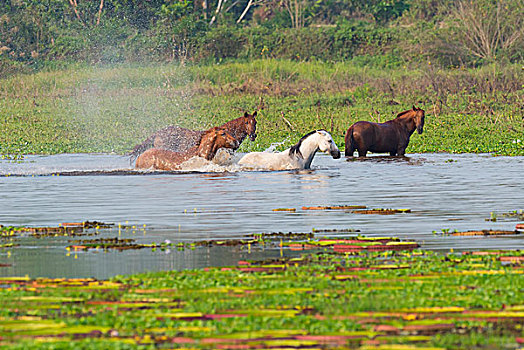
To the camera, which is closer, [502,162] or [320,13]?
[502,162]

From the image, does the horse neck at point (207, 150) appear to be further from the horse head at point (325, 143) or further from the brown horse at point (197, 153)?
the horse head at point (325, 143)

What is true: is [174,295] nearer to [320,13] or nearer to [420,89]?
[420,89]

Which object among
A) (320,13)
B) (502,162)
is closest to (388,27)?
(320,13)

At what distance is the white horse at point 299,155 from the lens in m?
22.3

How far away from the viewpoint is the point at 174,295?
26.9 feet

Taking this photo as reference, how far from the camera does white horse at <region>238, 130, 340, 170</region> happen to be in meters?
22.3

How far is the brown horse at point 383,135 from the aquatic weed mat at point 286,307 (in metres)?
16.1

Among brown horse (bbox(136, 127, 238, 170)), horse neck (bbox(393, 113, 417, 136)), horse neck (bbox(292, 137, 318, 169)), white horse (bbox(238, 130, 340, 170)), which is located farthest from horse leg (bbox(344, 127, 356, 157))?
brown horse (bbox(136, 127, 238, 170))

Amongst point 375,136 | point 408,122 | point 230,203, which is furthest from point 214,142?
point 230,203

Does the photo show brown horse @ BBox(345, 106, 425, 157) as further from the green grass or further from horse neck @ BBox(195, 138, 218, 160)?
horse neck @ BBox(195, 138, 218, 160)

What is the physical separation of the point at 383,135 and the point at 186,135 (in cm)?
513

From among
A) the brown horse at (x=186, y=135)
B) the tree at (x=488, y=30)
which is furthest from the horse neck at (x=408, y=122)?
the tree at (x=488, y=30)

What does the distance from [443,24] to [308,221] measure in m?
45.6

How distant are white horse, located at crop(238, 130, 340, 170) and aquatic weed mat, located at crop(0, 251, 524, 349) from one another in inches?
491
